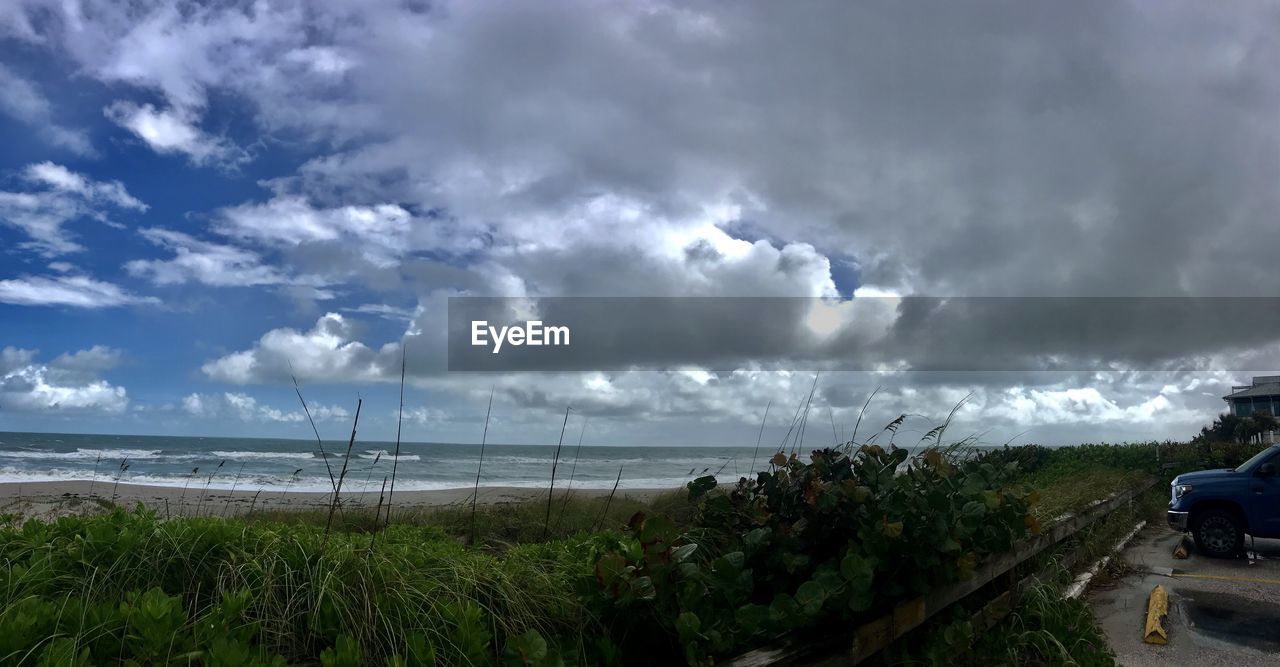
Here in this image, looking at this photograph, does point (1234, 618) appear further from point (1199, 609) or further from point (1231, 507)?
point (1231, 507)

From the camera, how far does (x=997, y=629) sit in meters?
5.61

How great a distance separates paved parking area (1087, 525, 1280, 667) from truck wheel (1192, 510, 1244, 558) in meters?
0.21

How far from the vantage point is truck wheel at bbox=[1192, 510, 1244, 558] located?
11852 millimetres

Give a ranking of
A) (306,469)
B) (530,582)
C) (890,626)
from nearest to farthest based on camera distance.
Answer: (530,582) < (890,626) < (306,469)

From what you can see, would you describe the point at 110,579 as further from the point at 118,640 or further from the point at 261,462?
the point at 261,462

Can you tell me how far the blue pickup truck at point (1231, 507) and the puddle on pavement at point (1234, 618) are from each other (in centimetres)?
382

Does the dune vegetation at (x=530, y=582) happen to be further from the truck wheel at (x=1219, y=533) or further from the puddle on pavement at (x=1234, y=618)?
the truck wheel at (x=1219, y=533)

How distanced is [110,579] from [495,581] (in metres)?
1.48

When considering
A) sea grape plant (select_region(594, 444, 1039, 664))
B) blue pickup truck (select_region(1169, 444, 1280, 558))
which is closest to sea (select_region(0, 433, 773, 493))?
blue pickup truck (select_region(1169, 444, 1280, 558))

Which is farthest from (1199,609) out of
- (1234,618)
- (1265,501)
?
(1265,501)

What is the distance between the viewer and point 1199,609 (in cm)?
800

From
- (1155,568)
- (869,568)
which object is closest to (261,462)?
(1155,568)

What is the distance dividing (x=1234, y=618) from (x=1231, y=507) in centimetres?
536

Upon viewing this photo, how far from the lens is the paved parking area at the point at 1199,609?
21.2 feet
